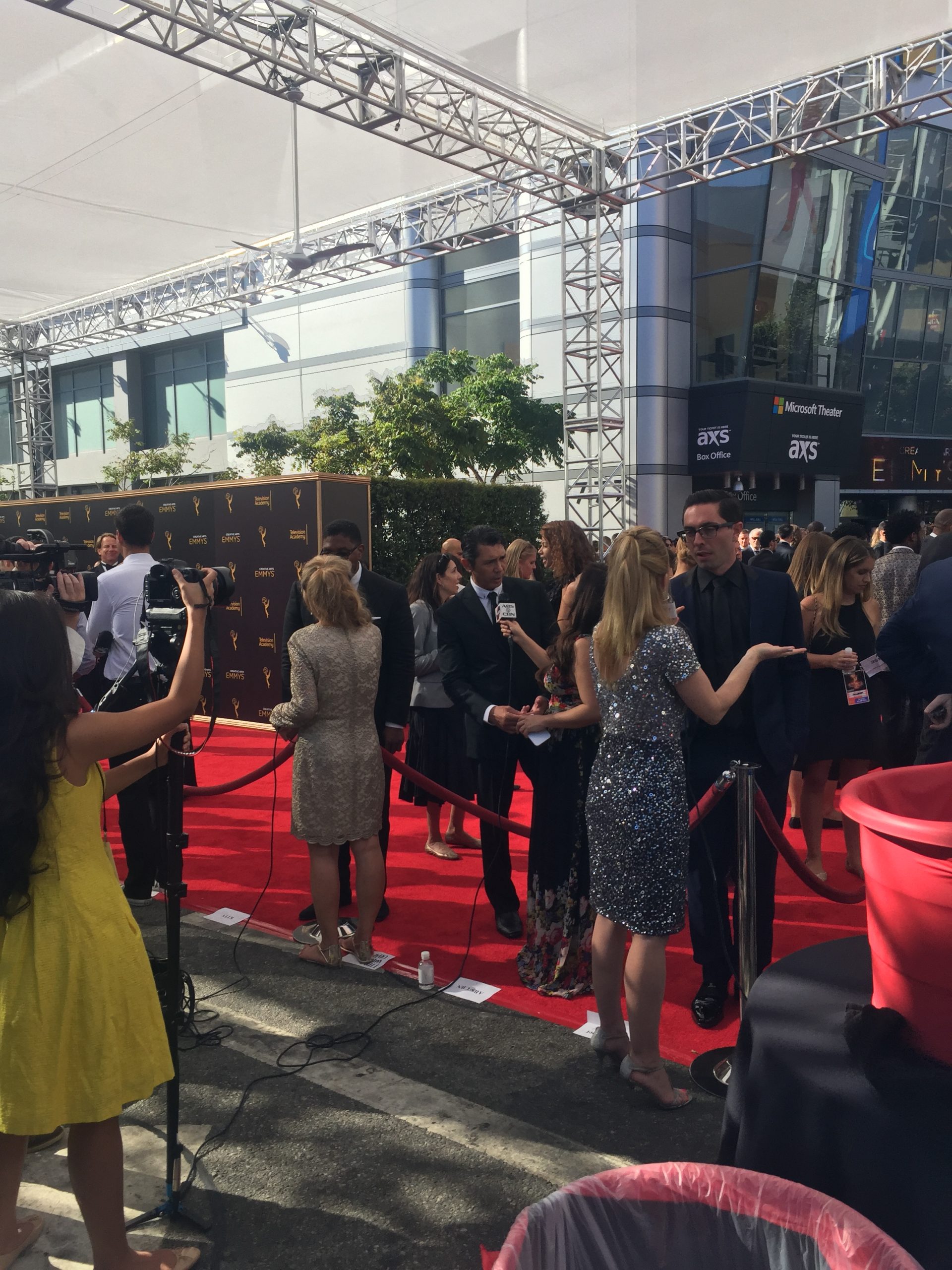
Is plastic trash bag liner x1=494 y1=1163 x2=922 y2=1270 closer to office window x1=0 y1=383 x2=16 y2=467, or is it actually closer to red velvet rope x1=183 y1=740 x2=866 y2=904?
red velvet rope x1=183 y1=740 x2=866 y2=904

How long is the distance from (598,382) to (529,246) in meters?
7.99

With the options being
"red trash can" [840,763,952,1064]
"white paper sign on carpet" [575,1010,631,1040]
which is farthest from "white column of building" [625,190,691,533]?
"red trash can" [840,763,952,1064]

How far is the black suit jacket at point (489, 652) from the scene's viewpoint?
4762 millimetres

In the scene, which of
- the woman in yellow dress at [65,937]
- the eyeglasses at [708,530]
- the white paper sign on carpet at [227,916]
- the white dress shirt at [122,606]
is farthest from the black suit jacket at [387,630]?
the woman in yellow dress at [65,937]

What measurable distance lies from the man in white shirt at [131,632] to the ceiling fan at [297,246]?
736 centimetres

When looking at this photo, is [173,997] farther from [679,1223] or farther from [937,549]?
[937,549]

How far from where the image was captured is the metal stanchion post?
3.29 metres

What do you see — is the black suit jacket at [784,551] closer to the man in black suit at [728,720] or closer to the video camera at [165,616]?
the man in black suit at [728,720]

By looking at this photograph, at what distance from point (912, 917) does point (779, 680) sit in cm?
245

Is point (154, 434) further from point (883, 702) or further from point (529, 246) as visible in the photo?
point (883, 702)

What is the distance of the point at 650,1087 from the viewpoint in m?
3.17

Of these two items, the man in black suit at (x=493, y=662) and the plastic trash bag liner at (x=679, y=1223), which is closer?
the plastic trash bag liner at (x=679, y=1223)

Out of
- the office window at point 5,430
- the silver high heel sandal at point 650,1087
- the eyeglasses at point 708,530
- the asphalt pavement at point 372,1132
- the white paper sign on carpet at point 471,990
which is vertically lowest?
the white paper sign on carpet at point 471,990

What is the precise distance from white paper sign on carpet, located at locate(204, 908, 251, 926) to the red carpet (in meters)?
0.06
